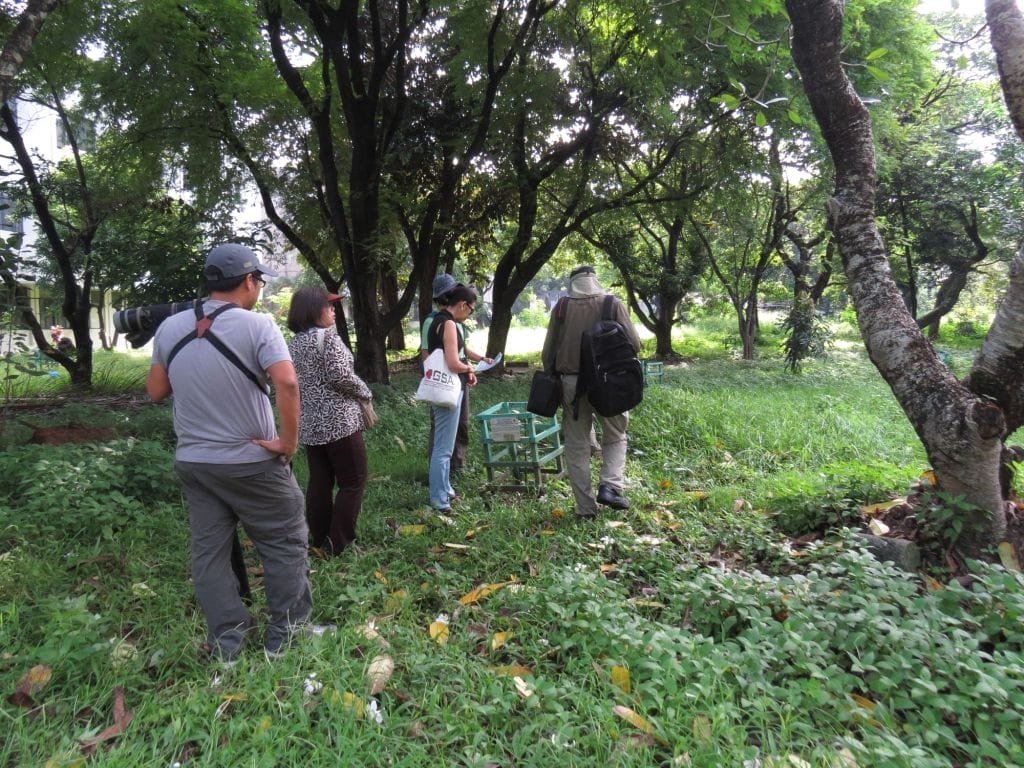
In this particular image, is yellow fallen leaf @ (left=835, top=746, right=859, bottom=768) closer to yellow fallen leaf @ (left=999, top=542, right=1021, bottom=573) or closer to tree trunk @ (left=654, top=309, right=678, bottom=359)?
yellow fallen leaf @ (left=999, top=542, right=1021, bottom=573)

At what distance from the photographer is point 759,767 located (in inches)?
77.6

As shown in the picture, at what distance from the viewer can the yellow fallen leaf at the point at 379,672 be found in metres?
2.46

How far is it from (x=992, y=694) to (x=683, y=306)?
766 inches

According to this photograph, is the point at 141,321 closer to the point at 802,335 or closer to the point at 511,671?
the point at 511,671

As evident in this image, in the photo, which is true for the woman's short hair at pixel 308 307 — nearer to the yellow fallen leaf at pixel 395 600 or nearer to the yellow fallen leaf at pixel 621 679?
the yellow fallen leaf at pixel 395 600

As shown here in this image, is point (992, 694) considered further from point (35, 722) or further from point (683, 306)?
point (683, 306)

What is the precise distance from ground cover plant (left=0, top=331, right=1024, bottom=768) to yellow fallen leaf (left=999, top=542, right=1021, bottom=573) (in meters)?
0.17

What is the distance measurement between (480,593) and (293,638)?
961 mm

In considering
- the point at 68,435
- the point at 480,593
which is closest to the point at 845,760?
the point at 480,593

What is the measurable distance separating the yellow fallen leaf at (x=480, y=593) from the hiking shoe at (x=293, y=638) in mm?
681

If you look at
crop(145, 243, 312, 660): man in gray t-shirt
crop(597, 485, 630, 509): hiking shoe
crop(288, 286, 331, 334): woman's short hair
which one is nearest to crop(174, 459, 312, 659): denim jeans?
crop(145, 243, 312, 660): man in gray t-shirt

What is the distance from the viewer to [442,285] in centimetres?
494

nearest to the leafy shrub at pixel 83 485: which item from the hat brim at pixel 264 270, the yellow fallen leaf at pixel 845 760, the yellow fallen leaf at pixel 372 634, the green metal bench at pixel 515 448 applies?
the yellow fallen leaf at pixel 372 634

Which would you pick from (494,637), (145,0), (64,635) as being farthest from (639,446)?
(145,0)
